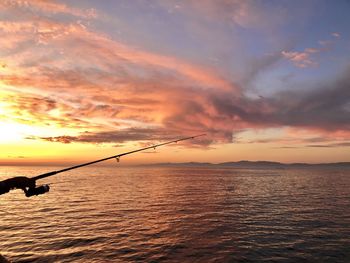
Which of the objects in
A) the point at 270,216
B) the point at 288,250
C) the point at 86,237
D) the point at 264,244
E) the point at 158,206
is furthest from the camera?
the point at 158,206

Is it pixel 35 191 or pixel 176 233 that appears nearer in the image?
pixel 35 191

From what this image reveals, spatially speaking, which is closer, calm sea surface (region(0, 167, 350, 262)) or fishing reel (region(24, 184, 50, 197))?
fishing reel (region(24, 184, 50, 197))

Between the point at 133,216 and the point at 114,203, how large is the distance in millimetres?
12521

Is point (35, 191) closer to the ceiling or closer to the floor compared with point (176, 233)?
closer to the ceiling

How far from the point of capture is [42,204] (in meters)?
48.2

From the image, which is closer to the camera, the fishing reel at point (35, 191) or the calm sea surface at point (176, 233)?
the fishing reel at point (35, 191)

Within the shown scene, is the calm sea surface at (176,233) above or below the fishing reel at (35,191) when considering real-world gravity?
below

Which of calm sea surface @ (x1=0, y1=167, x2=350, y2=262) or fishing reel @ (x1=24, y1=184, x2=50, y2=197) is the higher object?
fishing reel @ (x1=24, y1=184, x2=50, y2=197)

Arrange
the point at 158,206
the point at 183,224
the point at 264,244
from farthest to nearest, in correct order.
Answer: the point at 158,206 < the point at 183,224 < the point at 264,244

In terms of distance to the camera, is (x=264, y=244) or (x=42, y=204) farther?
(x=42, y=204)

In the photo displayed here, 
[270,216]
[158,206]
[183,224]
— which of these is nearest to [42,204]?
[158,206]

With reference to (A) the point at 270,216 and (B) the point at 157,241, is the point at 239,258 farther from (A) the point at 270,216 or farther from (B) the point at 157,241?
(A) the point at 270,216

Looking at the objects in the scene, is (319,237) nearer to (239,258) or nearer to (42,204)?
(239,258)

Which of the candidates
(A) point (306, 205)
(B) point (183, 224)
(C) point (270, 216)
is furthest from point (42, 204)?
(A) point (306, 205)
